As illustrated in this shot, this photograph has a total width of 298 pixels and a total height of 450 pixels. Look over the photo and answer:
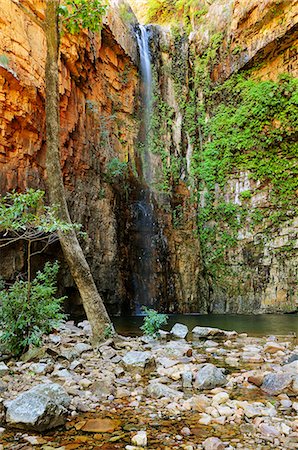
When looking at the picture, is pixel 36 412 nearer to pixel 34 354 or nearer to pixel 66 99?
pixel 34 354

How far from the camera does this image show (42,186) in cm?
980

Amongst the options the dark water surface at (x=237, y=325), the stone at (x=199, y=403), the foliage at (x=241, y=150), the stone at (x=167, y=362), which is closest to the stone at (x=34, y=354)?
the stone at (x=167, y=362)

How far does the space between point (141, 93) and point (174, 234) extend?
704 centimetres

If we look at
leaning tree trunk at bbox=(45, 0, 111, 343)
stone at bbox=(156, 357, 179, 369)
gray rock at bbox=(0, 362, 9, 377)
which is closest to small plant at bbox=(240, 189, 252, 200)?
leaning tree trunk at bbox=(45, 0, 111, 343)

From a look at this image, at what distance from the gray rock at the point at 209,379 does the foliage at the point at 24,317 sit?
1998mm

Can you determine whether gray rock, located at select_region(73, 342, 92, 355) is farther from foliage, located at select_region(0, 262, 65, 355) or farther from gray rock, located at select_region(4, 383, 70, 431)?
gray rock, located at select_region(4, 383, 70, 431)

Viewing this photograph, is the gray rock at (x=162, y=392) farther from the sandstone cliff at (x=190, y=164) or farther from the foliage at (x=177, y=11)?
the foliage at (x=177, y=11)

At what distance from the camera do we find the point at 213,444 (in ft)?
6.37

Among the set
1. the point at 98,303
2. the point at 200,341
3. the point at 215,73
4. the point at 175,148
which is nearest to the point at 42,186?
the point at 98,303

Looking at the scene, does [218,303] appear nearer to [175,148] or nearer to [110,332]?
[175,148]

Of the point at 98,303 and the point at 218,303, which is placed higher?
the point at 98,303

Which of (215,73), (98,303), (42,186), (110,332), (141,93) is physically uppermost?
(215,73)

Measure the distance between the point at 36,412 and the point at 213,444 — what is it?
1.12 m

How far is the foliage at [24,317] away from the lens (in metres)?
4.02
